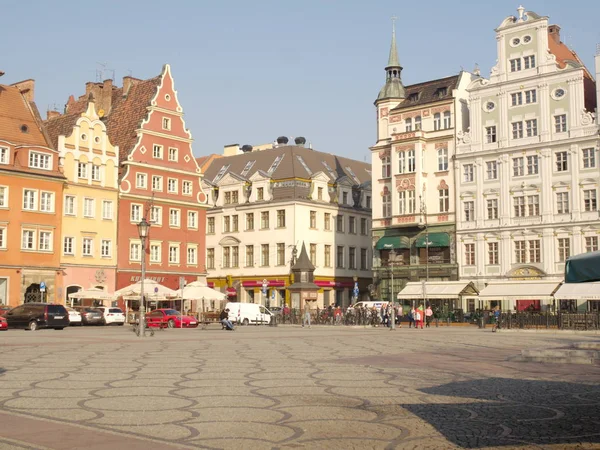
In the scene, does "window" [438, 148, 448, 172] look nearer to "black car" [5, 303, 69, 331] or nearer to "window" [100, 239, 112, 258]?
"window" [100, 239, 112, 258]

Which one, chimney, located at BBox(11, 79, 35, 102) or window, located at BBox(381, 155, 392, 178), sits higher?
chimney, located at BBox(11, 79, 35, 102)

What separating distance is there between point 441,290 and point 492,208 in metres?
8.20

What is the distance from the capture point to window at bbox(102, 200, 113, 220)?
2524 inches

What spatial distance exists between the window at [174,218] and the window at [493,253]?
26538 mm

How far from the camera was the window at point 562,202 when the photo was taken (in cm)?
6094

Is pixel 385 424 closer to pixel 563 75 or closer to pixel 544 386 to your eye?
pixel 544 386

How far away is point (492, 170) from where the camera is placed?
214 ft

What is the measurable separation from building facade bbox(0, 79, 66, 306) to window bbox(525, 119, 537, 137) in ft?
119

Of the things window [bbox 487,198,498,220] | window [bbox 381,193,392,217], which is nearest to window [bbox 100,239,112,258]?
window [bbox 381,193,392,217]

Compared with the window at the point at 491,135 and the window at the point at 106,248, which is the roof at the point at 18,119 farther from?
the window at the point at 491,135

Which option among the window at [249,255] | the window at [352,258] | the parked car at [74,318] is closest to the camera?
the parked car at [74,318]

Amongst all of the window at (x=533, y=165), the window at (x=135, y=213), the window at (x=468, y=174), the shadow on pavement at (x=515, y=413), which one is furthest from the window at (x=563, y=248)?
the shadow on pavement at (x=515, y=413)

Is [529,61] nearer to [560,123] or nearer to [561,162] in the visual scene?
[560,123]

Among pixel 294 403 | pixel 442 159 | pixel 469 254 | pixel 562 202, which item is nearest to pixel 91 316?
pixel 469 254
